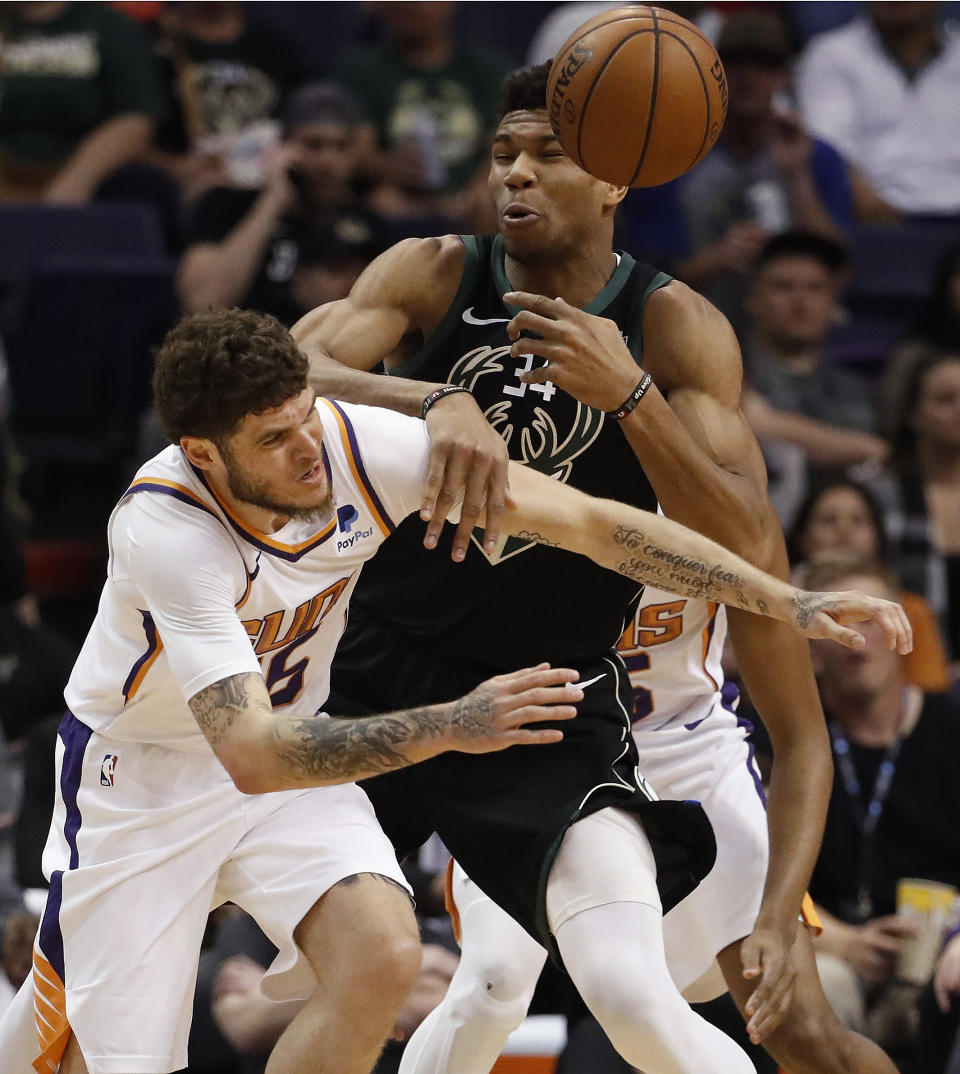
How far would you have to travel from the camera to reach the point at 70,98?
9383 millimetres

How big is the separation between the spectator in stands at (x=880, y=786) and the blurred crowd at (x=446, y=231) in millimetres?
10

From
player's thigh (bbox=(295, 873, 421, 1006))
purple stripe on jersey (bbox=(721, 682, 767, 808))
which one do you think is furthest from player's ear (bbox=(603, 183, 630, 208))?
player's thigh (bbox=(295, 873, 421, 1006))

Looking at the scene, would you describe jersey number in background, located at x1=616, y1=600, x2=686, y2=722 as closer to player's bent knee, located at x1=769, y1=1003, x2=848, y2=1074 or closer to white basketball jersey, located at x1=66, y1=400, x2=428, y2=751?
player's bent knee, located at x1=769, y1=1003, x2=848, y2=1074

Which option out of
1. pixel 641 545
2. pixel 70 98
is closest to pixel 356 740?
pixel 641 545

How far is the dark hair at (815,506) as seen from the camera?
7.48m

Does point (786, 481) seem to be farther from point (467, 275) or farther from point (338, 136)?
point (467, 275)

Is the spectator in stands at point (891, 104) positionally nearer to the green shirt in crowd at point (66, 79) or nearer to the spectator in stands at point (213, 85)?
the spectator in stands at point (213, 85)

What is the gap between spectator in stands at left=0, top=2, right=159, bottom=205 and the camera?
30.5 feet

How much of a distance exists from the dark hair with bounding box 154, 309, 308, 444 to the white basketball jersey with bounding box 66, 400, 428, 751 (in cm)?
16

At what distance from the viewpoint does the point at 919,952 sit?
5672 millimetres

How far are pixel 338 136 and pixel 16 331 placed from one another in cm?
182

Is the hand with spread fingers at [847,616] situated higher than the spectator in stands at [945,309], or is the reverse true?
the hand with spread fingers at [847,616]

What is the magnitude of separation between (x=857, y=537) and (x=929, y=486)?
97cm

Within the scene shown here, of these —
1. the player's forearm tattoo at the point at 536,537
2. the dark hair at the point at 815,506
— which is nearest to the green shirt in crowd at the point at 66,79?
the dark hair at the point at 815,506
